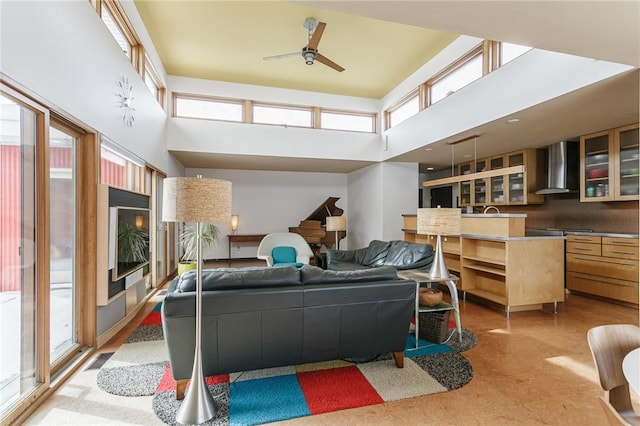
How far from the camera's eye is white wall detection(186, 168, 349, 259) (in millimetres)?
8312

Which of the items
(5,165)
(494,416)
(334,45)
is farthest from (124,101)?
(494,416)

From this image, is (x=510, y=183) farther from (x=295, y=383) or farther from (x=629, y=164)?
(x=295, y=383)

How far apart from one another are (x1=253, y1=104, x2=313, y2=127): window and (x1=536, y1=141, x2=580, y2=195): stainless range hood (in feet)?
15.3

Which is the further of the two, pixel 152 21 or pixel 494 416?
pixel 152 21

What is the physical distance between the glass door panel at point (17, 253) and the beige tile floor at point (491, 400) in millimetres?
298

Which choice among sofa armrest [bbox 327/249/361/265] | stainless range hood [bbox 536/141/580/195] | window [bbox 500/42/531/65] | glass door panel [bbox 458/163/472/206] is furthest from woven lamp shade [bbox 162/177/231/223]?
glass door panel [bbox 458/163/472/206]

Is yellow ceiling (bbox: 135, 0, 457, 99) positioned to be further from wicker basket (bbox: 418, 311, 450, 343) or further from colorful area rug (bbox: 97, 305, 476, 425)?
colorful area rug (bbox: 97, 305, 476, 425)

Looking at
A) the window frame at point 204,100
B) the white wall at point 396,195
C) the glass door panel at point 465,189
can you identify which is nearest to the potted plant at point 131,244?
the window frame at point 204,100

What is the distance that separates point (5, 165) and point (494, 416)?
11.4 ft

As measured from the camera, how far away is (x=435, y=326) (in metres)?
3.12

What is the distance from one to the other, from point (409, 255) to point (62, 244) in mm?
4027

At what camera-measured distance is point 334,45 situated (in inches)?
194

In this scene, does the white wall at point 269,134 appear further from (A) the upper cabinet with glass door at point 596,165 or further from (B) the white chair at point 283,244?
(A) the upper cabinet with glass door at point 596,165

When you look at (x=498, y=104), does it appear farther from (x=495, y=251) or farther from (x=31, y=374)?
(x=31, y=374)
